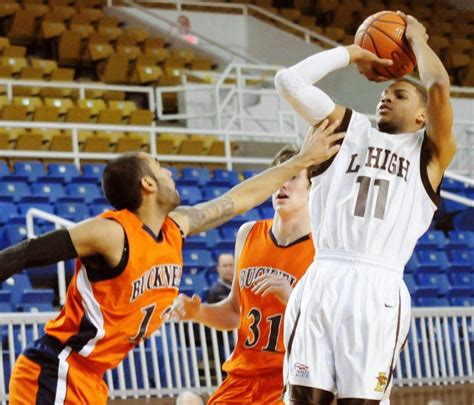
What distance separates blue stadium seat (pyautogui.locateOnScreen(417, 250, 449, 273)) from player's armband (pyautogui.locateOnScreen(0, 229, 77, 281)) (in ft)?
30.7

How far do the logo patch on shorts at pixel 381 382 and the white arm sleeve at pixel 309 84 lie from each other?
1.05 meters

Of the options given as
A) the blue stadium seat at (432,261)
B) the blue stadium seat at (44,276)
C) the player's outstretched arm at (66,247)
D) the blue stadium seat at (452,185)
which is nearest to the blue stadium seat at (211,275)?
the blue stadium seat at (44,276)

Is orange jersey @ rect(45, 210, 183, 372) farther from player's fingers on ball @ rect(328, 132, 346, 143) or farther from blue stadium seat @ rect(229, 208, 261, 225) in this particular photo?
blue stadium seat @ rect(229, 208, 261, 225)

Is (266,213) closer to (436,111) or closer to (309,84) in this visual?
(309,84)

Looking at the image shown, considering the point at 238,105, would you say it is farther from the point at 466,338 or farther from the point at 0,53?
the point at 466,338

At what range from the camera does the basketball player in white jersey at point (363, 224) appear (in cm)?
401

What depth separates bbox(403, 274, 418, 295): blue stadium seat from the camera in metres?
11.8

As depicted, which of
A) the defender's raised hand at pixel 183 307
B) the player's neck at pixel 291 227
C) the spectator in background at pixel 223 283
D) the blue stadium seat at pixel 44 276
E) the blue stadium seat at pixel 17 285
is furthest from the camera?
the blue stadium seat at pixel 44 276

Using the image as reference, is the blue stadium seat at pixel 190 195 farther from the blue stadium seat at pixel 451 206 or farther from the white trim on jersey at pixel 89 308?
the white trim on jersey at pixel 89 308

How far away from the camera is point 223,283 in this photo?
9336mm

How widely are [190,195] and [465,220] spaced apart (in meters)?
4.17

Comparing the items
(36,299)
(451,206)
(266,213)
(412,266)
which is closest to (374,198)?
(36,299)

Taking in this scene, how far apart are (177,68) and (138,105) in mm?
950

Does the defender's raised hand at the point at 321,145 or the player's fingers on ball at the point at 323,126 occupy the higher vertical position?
the player's fingers on ball at the point at 323,126
